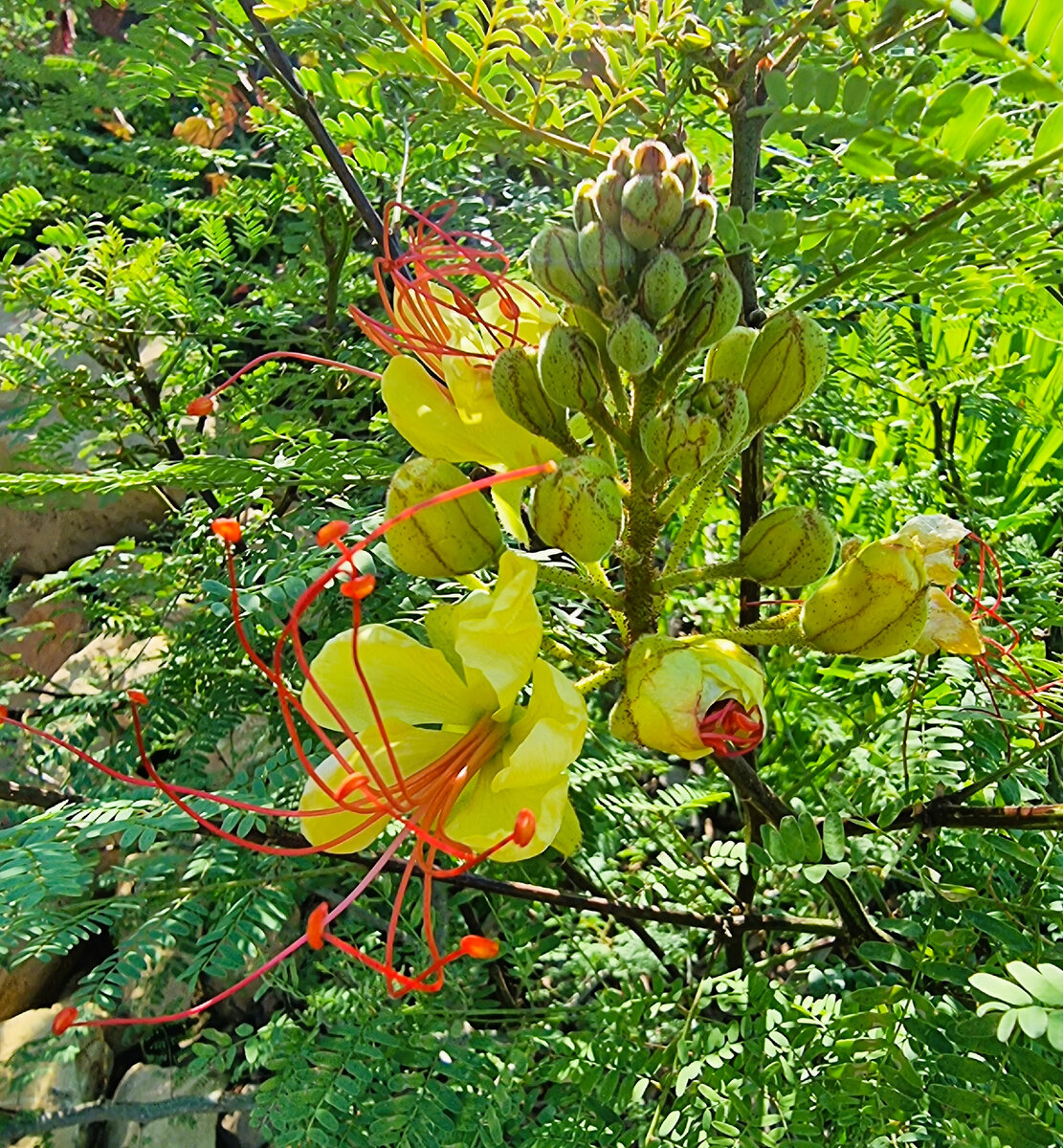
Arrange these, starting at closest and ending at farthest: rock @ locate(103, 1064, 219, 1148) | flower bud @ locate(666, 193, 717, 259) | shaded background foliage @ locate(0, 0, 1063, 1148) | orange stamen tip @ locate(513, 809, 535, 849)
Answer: orange stamen tip @ locate(513, 809, 535, 849) → flower bud @ locate(666, 193, 717, 259) → shaded background foliage @ locate(0, 0, 1063, 1148) → rock @ locate(103, 1064, 219, 1148)

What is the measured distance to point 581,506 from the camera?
0.83 meters

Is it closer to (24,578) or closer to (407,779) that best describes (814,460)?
(407,779)

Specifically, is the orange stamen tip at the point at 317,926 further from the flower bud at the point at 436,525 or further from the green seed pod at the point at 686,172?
the green seed pod at the point at 686,172

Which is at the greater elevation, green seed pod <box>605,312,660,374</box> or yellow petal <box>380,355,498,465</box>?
green seed pod <box>605,312,660,374</box>

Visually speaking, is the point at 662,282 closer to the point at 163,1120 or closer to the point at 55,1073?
the point at 163,1120

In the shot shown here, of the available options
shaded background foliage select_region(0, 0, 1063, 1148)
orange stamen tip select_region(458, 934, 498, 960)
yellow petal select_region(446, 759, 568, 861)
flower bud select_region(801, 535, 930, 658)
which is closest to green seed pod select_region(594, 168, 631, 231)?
shaded background foliage select_region(0, 0, 1063, 1148)

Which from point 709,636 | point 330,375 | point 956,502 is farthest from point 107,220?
point 709,636

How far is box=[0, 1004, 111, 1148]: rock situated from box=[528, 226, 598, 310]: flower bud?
5.22ft

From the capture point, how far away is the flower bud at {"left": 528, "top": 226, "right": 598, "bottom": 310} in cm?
87

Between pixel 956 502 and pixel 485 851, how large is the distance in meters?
1.35

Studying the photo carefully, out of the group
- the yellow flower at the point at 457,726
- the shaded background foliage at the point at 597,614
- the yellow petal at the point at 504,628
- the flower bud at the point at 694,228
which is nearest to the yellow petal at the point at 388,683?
the yellow flower at the point at 457,726

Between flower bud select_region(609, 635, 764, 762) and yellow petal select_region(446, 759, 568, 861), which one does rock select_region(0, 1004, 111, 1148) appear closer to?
yellow petal select_region(446, 759, 568, 861)

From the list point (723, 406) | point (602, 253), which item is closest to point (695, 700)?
point (723, 406)

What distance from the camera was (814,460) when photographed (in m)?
1.72
